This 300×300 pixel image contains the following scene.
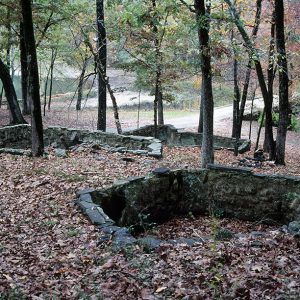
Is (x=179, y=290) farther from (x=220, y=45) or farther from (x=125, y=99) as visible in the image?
(x=125, y=99)

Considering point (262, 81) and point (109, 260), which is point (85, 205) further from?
point (262, 81)

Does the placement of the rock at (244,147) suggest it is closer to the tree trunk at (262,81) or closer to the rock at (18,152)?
the tree trunk at (262,81)

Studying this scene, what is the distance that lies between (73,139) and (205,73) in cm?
743

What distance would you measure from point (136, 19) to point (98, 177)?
4.16m

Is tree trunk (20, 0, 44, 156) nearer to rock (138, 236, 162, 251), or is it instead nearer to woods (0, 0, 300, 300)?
woods (0, 0, 300, 300)

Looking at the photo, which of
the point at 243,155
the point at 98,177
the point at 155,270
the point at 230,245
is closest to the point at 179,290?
the point at 155,270

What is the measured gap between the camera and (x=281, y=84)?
40.3ft

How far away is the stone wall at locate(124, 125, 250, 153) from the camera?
63.0 ft

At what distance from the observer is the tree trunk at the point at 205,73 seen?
943 centimetres

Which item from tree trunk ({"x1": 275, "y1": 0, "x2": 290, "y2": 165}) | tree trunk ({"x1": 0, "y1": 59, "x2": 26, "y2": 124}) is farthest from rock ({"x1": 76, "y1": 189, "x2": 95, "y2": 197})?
tree trunk ({"x1": 0, "y1": 59, "x2": 26, "y2": 124})

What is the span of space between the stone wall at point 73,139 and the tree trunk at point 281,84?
3914mm

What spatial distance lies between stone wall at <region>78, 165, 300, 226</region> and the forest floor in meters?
0.46

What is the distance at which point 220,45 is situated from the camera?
10.4 meters

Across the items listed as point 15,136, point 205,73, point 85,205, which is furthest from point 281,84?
point 15,136
